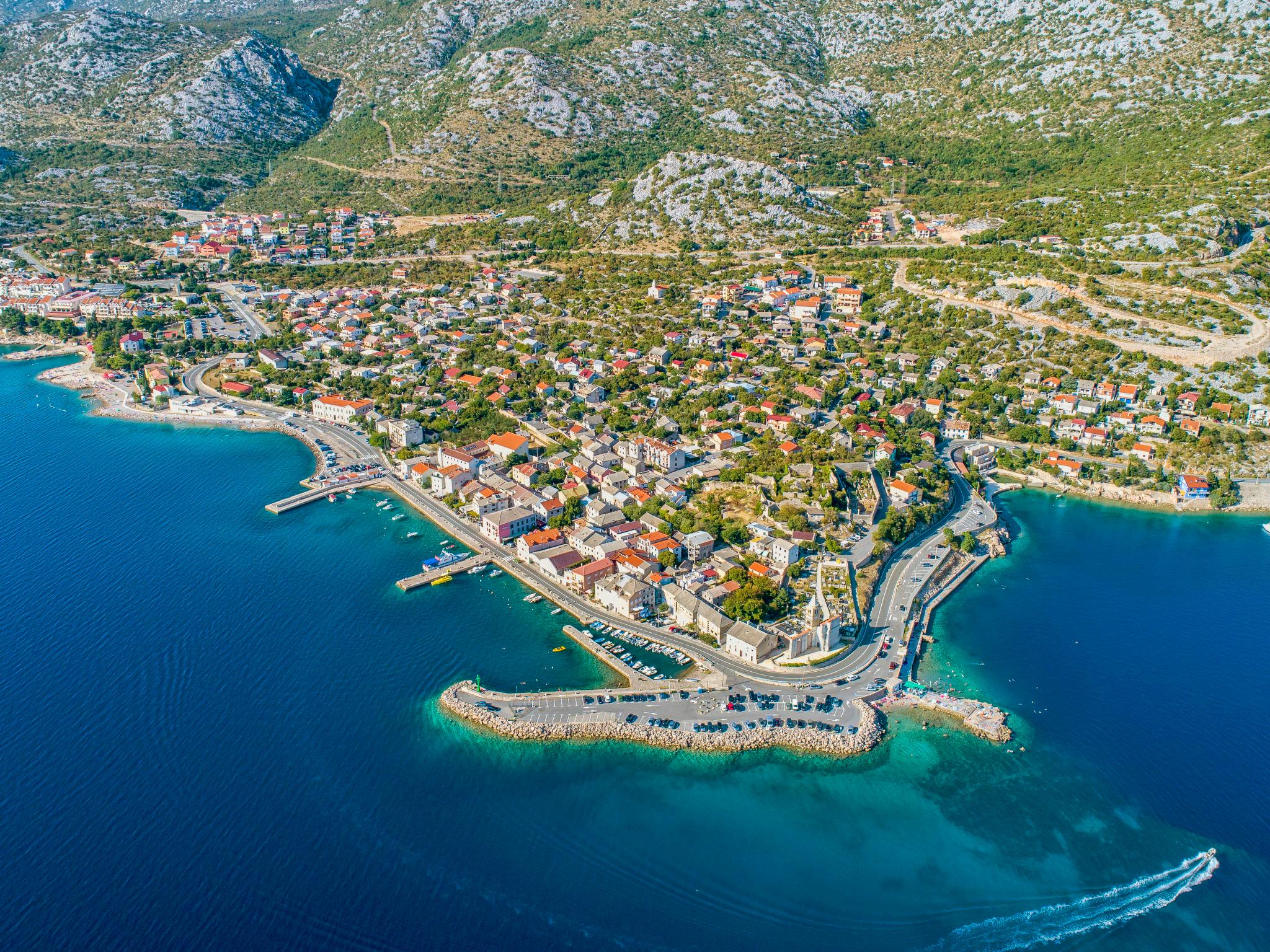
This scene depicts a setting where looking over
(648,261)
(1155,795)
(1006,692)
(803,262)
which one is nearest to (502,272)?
(648,261)

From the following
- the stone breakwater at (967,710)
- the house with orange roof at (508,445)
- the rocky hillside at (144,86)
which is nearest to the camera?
the stone breakwater at (967,710)

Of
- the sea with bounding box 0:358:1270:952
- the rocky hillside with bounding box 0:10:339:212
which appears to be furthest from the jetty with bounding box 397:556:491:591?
the rocky hillside with bounding box 0:10:339:212

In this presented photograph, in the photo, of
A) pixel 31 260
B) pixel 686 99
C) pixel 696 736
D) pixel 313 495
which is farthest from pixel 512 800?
pixel 686 99

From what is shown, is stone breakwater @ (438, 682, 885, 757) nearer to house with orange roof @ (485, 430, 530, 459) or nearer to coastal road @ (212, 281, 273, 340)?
house with orange roof @ (485, 430, 530, 459)

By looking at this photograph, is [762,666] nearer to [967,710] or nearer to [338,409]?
[967,710]

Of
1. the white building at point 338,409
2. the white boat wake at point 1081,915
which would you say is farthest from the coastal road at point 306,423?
the white boat wake at point 1081,915

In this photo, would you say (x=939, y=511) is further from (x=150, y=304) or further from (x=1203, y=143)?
(x=150, y=304)

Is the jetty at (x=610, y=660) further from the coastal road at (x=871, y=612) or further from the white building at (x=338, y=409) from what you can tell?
the white building at (x=338, y=409)
